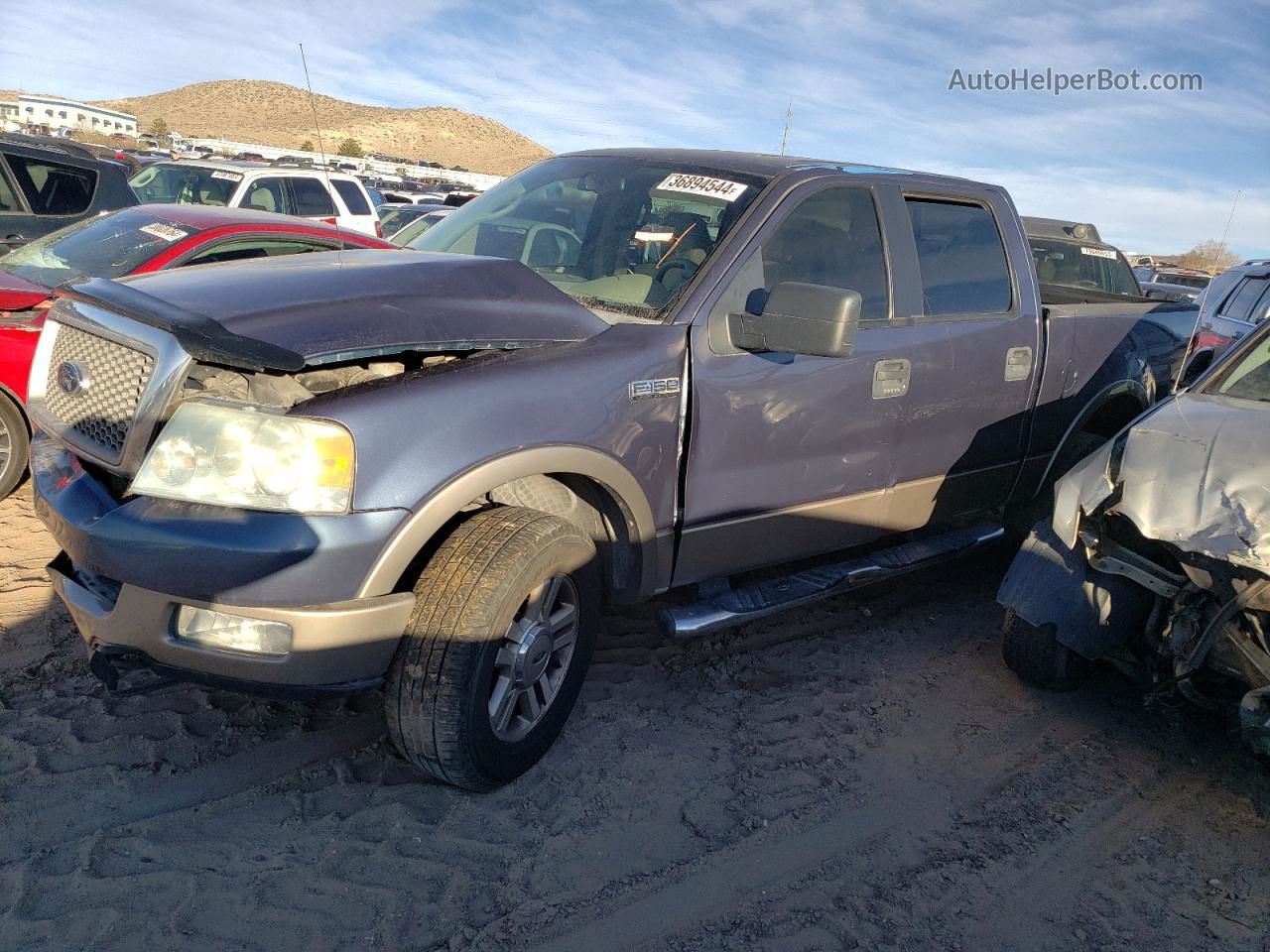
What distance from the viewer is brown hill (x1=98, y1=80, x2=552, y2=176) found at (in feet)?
198

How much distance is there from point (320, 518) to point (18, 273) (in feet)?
13.0

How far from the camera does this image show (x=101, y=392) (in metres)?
2.77

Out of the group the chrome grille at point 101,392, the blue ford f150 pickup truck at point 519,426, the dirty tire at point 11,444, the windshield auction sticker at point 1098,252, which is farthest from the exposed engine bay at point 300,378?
the windshield auction sticker at point 1098,252

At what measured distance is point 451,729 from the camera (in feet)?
8.96

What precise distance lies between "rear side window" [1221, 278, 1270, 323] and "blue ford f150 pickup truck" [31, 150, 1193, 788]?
180 inches

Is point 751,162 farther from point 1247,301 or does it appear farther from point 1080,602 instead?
point 1247,301

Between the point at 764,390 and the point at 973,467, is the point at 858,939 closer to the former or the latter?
the point at 764,390

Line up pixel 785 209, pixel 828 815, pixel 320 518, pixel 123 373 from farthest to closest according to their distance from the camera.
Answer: pixel 785 209 < pixel 828 815 < pixel 123 373 < pixel 320 518

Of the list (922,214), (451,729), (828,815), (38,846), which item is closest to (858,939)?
(828,815)

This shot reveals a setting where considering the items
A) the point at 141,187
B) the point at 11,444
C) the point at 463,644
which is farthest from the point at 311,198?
the point at 463,644

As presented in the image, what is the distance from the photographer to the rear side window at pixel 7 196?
6.65 m

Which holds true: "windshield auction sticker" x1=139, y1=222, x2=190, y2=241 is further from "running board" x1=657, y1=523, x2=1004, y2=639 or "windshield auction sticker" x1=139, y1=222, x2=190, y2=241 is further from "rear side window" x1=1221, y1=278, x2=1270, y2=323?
"rear side window" x1=1221, y1=278, x2=1270, y2=323

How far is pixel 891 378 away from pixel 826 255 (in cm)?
56

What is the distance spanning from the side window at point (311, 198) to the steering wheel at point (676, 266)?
29.5ft
